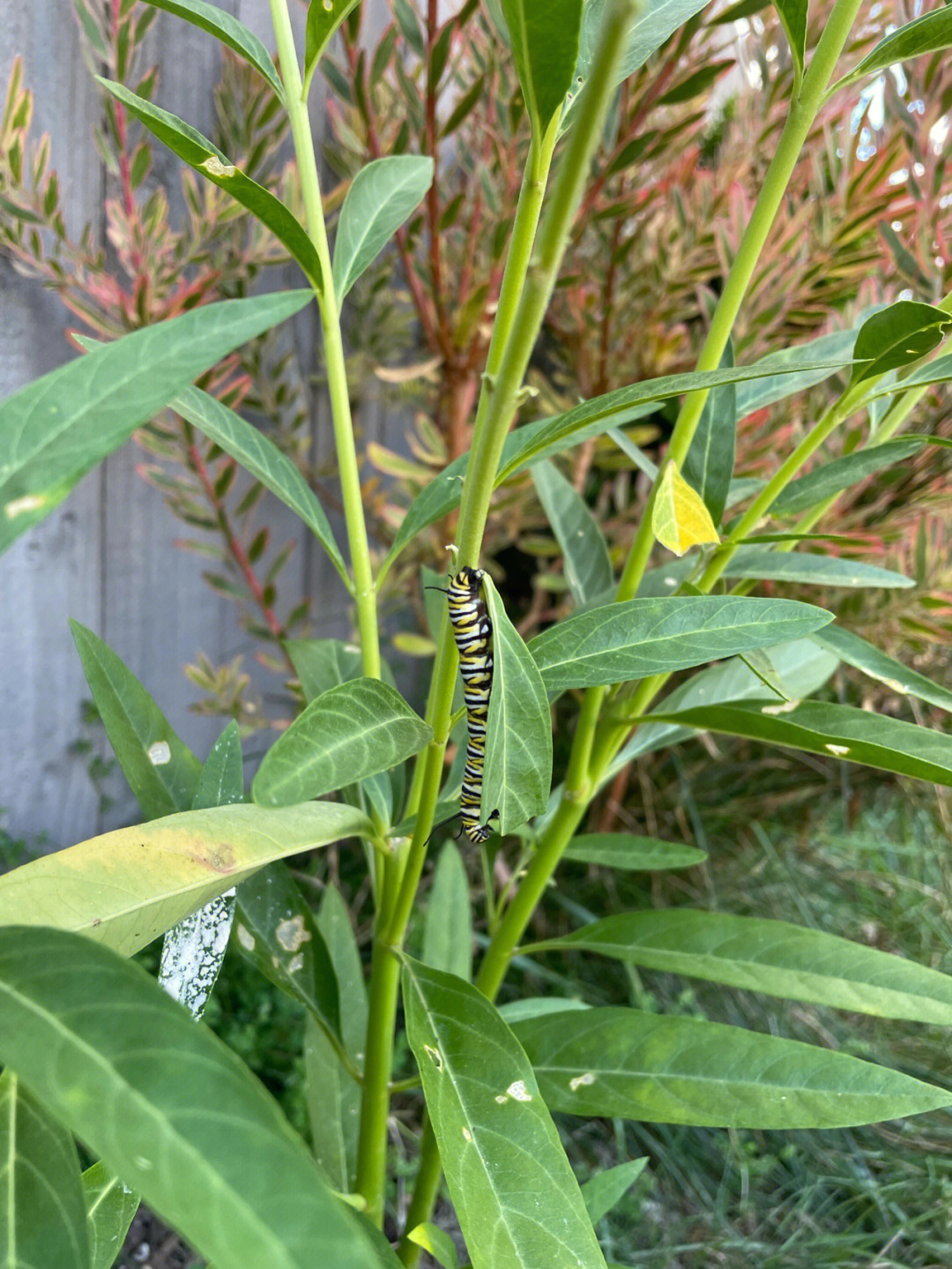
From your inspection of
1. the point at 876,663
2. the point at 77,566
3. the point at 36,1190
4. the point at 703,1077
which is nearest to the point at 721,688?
the point at 876,663

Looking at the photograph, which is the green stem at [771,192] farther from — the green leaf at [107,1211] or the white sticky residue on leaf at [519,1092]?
the green leaf at [107,1211]

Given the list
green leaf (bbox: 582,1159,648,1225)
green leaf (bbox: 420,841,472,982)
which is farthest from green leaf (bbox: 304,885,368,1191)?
green leaf (bbox: 582,1159,648,1225)

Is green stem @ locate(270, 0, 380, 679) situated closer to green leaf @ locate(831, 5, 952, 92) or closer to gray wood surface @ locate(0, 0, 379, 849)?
green leaf @ locate(831, 5, 952, 92)

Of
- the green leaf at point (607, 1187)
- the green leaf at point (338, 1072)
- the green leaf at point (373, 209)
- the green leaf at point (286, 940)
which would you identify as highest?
the green leaf at point (373, 209)

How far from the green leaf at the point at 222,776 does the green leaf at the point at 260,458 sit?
4.1 inches

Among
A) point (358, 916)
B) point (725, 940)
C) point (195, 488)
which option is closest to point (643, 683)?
point (725, 940)

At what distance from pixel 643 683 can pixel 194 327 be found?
0.29 m

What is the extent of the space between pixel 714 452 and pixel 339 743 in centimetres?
27

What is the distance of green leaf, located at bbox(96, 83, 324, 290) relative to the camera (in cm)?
33

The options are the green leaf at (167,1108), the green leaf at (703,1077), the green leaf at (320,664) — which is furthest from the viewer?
the green leaf at (320,664)

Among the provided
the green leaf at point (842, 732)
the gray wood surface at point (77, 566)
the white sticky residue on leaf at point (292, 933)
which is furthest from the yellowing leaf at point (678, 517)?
the gray wood surface at point (77, 566)

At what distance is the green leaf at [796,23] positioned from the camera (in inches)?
12.9

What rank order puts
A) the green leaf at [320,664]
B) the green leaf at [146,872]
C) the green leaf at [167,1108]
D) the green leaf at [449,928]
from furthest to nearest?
1. the green leaf at [449,928]
2. the green leaf at [320,664]
3. the green leaf at [146,872]
4. the green leaf at [167,1108]

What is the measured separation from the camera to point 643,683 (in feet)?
1.42
